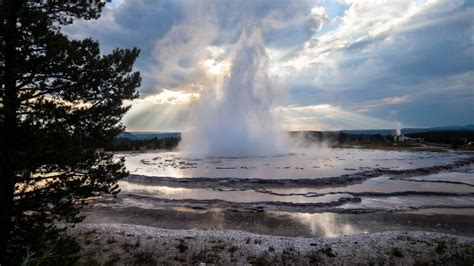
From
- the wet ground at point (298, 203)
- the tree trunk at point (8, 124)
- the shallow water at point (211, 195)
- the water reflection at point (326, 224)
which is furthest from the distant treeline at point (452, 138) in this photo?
the tree trunk at point (8, 124)

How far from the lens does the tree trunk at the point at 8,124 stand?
8.77 m

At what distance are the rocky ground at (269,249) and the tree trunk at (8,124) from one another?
13.5 ft

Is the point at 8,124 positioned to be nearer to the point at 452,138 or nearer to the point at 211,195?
the point at 211,195

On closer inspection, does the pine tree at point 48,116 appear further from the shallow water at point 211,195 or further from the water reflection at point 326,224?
the shallow water at point 211,195

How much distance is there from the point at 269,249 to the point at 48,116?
10.4 meters

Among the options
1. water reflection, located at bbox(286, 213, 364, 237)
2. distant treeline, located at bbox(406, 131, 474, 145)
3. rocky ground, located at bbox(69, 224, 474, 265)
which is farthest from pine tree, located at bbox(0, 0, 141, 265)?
distant treeline, located at bbox(406, 131, 474, 145)

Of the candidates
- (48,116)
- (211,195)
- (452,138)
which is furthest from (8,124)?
(452,138)

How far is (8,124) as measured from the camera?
904 centimetres

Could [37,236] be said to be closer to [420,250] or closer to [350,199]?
[420,250]

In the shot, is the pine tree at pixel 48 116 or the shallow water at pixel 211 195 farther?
the shallow water at pixel 211 195

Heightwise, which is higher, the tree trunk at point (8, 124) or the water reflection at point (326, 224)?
the tree trunk at point (8, 124)

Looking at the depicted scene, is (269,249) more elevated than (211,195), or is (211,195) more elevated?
(269,249)

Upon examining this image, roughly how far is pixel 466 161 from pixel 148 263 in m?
58.4

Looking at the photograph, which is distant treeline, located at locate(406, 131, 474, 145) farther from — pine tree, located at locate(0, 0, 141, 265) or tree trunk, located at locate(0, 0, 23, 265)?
tree trunk, located at locate(0, 0, 23, 265)
